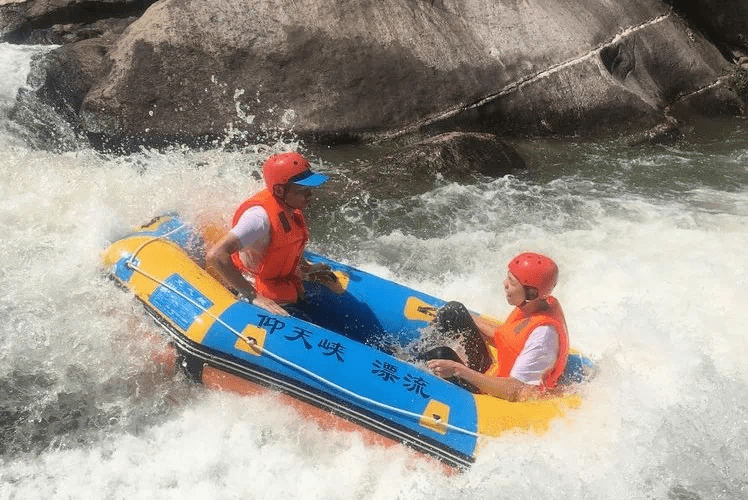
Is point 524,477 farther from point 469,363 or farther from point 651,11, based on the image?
point 651,11

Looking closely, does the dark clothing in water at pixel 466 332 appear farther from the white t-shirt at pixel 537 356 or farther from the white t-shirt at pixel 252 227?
the white t-shirt at pixel 252 227

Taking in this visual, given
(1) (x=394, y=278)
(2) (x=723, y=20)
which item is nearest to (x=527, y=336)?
(1) (x=394, y=278)

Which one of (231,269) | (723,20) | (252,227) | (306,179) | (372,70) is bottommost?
(723,20)

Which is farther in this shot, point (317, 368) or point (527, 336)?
point (317, 368)

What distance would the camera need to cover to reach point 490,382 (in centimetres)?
404

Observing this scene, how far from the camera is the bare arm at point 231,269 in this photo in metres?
4.19

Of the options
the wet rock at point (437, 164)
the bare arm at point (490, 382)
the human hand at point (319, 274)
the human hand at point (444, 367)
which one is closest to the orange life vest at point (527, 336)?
the bare arm at point (490, 382)

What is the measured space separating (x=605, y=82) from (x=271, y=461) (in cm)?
760

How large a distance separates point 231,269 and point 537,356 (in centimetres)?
182

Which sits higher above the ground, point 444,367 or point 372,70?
point 372,70

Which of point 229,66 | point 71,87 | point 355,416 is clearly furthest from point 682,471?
point 71,87

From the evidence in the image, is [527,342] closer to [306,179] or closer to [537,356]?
[537,356]

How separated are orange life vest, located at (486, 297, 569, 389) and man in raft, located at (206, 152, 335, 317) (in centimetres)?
135

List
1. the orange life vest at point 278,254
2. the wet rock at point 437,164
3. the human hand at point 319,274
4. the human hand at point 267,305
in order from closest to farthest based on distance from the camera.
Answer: the orange life vest at point 278,254 → the human hand at point 267,305 → the human hand at point 319,274 → the wet rock at point 437,164
